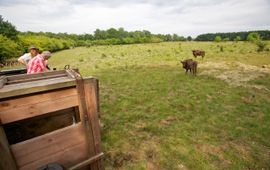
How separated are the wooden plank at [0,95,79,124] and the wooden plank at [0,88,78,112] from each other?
1.3 inches

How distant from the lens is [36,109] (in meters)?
2.09

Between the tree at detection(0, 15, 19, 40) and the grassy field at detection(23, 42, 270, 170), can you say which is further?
the tree at detection(0, 15, 19, 40)

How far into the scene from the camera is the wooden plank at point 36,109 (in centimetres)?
193

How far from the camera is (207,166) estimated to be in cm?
346

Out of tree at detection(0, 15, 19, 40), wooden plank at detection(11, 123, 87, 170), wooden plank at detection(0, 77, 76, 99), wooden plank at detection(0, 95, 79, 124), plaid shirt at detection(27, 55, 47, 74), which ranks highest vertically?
tree at detection(0, 15, 19, 40)

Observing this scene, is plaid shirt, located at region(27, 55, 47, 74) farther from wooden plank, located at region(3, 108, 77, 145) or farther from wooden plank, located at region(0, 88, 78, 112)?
wooden plank, located at region(0, 88, 78, 112)

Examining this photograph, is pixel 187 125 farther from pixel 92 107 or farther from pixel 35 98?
pixel 35 98

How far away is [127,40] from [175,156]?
6008 centimetres

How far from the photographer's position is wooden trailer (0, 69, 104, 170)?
1.96 m

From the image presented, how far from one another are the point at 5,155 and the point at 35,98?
677 millimetres

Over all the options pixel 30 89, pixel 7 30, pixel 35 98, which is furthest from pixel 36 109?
pixel 7 30

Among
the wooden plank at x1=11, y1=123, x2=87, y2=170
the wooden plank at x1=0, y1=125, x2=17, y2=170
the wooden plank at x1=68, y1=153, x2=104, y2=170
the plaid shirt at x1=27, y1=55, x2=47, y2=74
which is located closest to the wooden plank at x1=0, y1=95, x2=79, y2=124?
the wooden plank at x1=0, y1=125, x2=17, y2=170

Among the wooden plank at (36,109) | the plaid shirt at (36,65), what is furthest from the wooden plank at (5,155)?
the plaid shirt at (36,65)

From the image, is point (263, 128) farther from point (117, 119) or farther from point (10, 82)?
point (10, 82)
